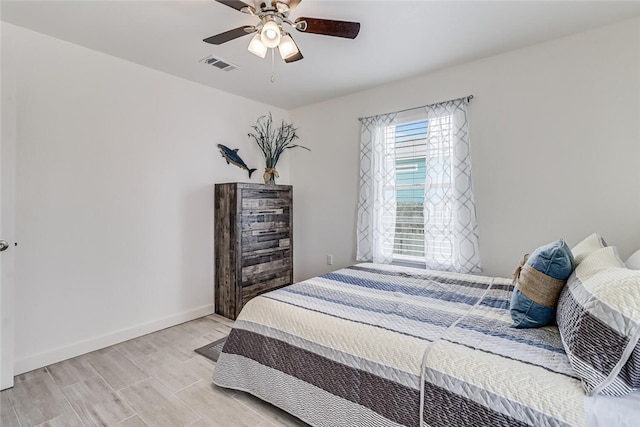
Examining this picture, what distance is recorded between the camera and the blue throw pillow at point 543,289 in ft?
4.54

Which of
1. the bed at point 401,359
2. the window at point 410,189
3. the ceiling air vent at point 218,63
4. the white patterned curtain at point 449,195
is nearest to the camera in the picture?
the bed at point 401,359

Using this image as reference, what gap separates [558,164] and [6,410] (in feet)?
13.5

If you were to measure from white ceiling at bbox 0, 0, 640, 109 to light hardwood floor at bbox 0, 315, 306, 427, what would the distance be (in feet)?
8.08

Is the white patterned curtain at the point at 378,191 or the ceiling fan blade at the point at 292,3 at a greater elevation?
the ceiling fan blade at the point at 292,3

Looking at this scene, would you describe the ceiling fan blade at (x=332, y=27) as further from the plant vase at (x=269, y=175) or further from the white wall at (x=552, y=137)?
the plant vase at (x=269, y=175)

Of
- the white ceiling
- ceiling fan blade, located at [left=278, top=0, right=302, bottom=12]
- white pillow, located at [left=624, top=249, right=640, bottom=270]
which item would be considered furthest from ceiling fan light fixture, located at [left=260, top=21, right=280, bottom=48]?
white pillow, located at [left=624, top=249, right=640, bottom=270]

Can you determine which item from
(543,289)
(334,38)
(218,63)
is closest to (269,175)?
(218,63)

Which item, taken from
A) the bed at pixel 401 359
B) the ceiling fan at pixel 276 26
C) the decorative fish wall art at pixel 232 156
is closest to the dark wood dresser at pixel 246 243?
the decorative fish wall art at pixel 232 156

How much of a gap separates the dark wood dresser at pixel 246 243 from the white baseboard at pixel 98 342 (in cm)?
42

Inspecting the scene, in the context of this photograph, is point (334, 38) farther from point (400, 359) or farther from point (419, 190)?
point (400, 359)

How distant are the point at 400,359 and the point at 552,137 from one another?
230cm

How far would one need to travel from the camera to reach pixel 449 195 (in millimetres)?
2844

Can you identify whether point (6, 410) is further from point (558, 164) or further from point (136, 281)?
point (558, 164)

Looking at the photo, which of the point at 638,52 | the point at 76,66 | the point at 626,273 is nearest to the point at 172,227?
the point at 76,66
